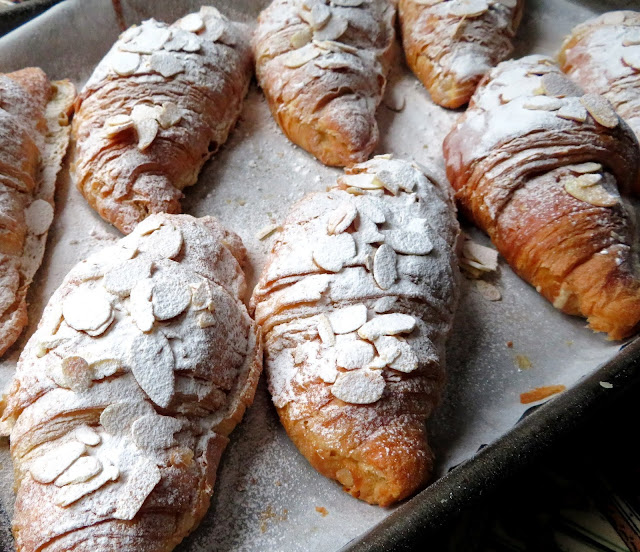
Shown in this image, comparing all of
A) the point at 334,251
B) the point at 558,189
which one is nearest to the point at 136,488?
the point at 334,251

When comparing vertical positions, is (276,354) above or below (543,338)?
above

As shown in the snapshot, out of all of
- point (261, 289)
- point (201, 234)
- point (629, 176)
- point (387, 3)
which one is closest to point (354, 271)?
point (261, 289)

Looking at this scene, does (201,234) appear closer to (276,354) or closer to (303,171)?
(276,354)

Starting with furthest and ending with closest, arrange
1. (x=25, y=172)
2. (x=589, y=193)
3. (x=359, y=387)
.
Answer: (x=25, y=172), (x=589, y=193), (x=359, y=387)

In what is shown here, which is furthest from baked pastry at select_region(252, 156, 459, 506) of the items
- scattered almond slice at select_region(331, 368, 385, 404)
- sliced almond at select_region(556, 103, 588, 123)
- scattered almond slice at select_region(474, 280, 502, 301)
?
sliced almond at select_region(556, 103, 588, 123)

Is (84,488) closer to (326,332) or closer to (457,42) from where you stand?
(326,332)

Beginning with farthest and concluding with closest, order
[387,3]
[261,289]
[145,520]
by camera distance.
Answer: [387,3] → [261,289] → [145,520]

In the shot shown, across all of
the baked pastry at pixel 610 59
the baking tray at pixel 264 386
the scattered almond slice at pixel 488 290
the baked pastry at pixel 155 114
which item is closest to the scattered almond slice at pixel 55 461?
the baking tray at pixel 264 386
